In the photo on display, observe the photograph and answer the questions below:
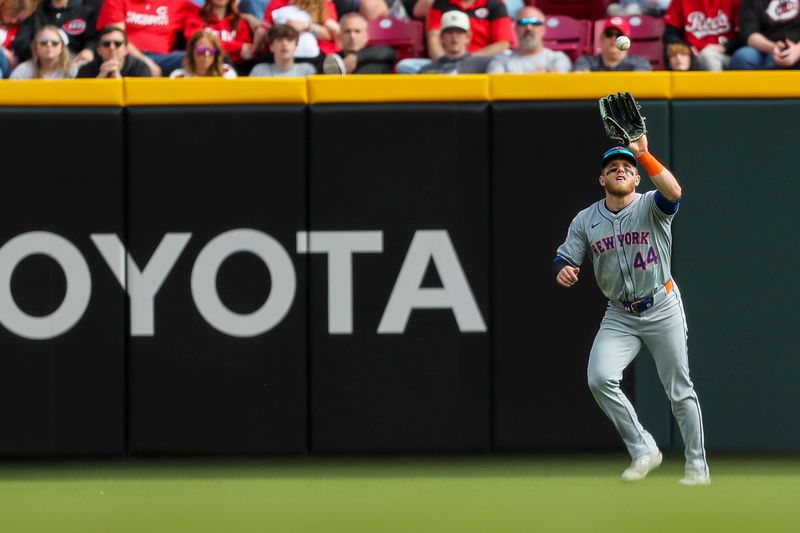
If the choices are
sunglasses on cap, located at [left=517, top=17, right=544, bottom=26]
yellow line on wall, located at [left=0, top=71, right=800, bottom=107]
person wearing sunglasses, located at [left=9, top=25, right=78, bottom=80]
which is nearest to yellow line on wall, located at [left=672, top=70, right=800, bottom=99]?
yellow line on wall, located at [left=0, top=71, right=800, bottom=107]

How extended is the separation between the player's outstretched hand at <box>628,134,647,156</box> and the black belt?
0.73 m

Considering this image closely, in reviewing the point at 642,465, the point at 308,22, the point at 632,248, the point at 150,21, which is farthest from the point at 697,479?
the point at 150,21

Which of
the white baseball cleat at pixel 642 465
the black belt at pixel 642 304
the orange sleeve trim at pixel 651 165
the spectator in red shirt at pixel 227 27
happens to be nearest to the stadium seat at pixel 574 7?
the spectator in red shirt at pixel 227 27

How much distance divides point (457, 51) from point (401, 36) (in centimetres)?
96

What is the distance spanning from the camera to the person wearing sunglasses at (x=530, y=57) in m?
9.34

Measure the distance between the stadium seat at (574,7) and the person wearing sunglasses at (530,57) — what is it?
1.55 meters

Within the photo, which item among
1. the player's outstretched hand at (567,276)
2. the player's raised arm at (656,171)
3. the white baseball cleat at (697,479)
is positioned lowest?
the white baseball cleat at (697,479)

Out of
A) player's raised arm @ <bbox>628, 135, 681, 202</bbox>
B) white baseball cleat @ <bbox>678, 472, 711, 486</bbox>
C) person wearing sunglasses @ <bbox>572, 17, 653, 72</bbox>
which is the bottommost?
white baseball cleat @ <bbox>678, 472, 711, 486</bbox>

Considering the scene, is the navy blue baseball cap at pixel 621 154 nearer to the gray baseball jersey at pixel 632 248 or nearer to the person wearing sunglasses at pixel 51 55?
the gray baseball jersey at pixel 632 248

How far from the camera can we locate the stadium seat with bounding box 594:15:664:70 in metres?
10.1

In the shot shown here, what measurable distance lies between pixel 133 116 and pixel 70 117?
0.35 metres

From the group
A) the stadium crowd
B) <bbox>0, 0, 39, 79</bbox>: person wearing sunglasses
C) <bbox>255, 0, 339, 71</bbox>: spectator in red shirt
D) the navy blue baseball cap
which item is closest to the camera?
the navy blue baseball cap

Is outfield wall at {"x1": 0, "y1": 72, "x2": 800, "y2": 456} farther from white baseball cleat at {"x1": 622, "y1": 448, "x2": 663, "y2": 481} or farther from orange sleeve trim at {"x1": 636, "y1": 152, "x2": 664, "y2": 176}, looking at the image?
orange sleeve trim at {"x1": 636, "y1": 152, "x2": 664, "y2": 176}

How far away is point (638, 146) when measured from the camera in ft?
20.9
